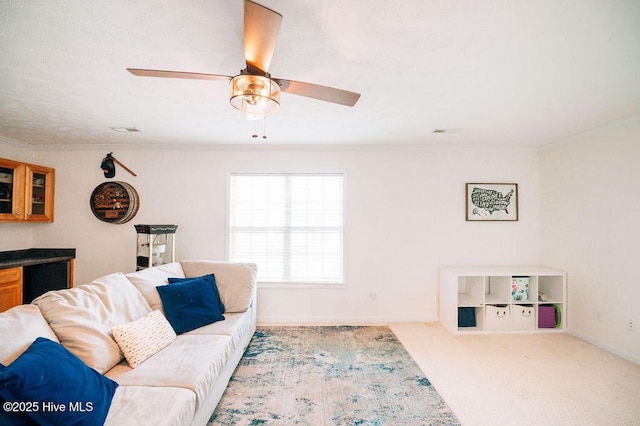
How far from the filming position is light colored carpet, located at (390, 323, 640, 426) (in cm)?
218

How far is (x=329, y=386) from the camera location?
2.54 metres

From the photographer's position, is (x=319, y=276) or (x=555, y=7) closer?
(x=555, y=7)

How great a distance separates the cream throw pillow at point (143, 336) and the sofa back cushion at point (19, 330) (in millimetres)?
354

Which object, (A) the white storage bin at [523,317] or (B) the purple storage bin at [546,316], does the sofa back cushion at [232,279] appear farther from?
(B) the purple storage bin at [546,316]

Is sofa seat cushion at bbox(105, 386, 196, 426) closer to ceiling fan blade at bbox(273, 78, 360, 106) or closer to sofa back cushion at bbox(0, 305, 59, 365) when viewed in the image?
sofa back cushion at bbox(0, 305, 59, 365)

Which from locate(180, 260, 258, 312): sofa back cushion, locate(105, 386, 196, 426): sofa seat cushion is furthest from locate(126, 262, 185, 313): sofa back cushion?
locate(105, 386, 196, 426): sofa seat cushion

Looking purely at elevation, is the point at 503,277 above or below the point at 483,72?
below

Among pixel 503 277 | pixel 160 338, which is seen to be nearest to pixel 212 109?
pixel 160 338

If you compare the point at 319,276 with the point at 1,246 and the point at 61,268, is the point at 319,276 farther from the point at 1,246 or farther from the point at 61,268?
the point at 1,246

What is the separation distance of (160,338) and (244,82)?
72.0 inches

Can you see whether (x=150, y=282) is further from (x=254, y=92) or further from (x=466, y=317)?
(x=466, y=317)

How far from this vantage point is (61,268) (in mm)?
3979

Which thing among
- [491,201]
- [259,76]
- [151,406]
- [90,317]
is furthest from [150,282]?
[491,201]

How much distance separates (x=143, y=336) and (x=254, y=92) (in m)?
1.74
